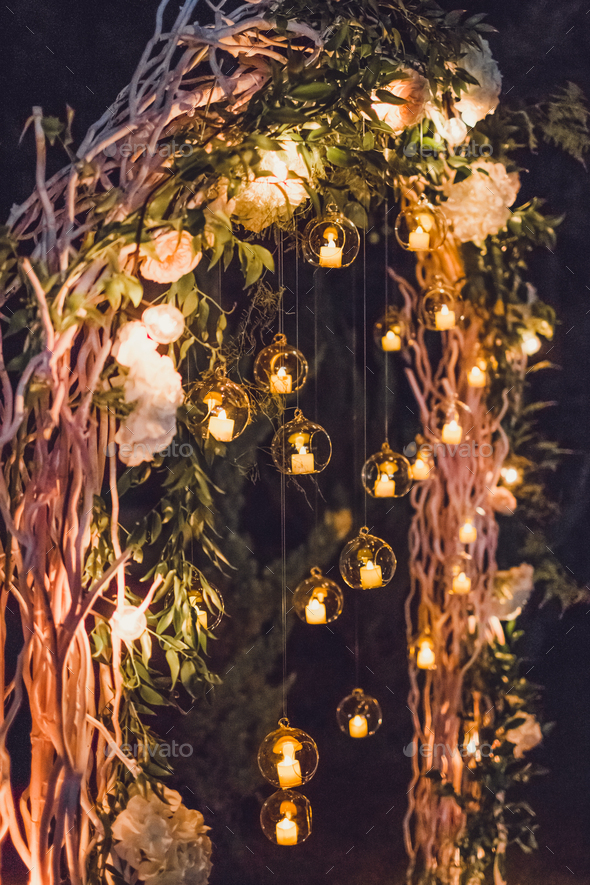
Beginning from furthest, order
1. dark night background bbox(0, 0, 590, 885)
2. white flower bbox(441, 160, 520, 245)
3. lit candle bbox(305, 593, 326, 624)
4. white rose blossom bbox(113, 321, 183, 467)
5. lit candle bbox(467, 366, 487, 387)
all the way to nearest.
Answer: dark night background bbox(0, 0, 590, 885) → lit candle bbox(467, 366, 487, 387) → white flower bbox(441, 160, 520, 245) → lit candle bbox(305, 593, 326, 624) → white rose blossom bbox(113, 321, 183, 467)

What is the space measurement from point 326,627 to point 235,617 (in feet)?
1.01

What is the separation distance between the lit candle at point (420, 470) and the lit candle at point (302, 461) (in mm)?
499

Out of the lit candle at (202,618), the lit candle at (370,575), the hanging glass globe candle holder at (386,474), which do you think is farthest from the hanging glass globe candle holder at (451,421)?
the lit candle at (202,618)

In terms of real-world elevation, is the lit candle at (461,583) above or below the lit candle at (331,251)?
below

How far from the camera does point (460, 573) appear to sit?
2105mm

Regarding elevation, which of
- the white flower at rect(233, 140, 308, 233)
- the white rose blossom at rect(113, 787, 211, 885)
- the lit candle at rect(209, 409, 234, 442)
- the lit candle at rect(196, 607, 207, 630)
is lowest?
the white rose blossom at rect(113, 787, 211, 885)

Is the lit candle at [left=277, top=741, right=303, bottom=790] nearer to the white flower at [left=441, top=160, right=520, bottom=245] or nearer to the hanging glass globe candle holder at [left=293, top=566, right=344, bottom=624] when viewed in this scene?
the hanging glass globe candle holder at [left=293, top=566, right=344, bottom=624]

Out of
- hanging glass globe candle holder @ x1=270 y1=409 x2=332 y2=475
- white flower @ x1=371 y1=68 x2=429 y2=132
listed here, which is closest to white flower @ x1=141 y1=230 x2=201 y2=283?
hanging glass globe candle holder @ x1=270 y1=409 x2=332 y2=475

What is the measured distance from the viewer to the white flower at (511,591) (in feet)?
7.32

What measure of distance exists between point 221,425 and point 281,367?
0.23 meters

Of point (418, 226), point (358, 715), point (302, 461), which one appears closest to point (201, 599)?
point (302, 461)

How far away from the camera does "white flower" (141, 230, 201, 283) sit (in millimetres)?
1397

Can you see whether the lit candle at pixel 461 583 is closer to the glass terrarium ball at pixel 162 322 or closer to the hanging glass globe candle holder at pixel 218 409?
the hanging glass globe candle holder at pixel 218 409

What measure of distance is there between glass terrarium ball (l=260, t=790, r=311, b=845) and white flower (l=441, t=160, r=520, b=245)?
4.53ft
